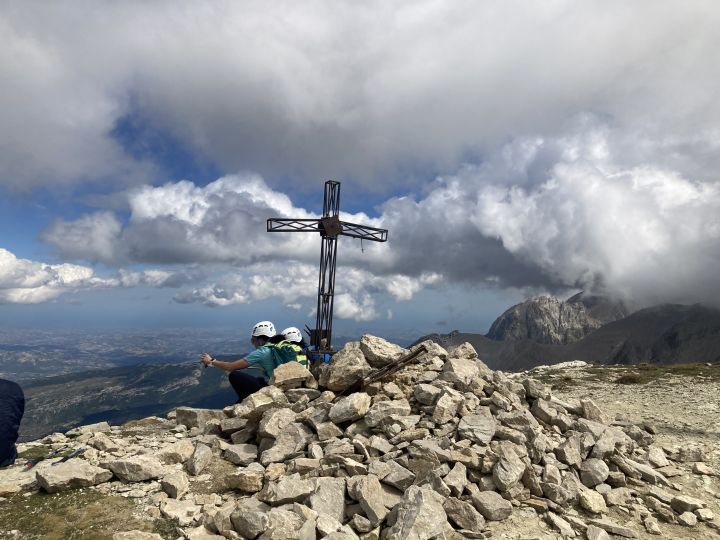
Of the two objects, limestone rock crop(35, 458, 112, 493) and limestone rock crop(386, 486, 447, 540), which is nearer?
limestone rock crop(386, 486, 447, 540)

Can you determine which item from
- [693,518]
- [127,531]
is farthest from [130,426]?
[693,518]

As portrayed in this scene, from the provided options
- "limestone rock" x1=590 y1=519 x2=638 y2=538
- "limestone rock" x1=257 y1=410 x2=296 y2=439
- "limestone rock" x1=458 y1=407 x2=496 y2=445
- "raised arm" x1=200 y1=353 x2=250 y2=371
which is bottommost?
"limestone rock" x1=590 y1=519 x2=638 y2=538

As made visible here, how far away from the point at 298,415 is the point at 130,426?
25.0ft

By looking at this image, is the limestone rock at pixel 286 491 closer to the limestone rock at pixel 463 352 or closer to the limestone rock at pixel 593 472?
the limestone rock at pixel 593 472

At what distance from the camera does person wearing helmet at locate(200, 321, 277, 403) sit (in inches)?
487

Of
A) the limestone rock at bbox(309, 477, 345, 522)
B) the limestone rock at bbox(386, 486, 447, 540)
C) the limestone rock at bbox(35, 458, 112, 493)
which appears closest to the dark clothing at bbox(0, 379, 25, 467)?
the limestone rock at bbox(35, 458, 112, 493)

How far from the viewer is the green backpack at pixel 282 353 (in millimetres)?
12961

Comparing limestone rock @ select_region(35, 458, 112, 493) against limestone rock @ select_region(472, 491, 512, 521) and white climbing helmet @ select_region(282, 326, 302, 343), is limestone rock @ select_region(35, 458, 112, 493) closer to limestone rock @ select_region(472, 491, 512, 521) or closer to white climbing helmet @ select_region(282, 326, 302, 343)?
white climbing helmet @ select_region(282, 326, 302, 343)

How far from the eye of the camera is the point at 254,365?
12.8 metres

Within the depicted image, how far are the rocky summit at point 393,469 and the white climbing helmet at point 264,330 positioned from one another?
202 centimetres

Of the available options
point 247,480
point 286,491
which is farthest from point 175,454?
point 286,491

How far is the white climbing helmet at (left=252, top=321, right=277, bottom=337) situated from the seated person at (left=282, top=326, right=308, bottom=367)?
388 mm

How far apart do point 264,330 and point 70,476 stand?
20.8 feet

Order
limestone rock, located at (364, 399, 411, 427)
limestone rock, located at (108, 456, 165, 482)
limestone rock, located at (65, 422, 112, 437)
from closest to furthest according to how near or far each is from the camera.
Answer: limestone rock, located at (108, 456, 165, 482), limestone rock, located at (364, 399, 411, 427), limestone rock, located at (65, 422, 112, 437)
